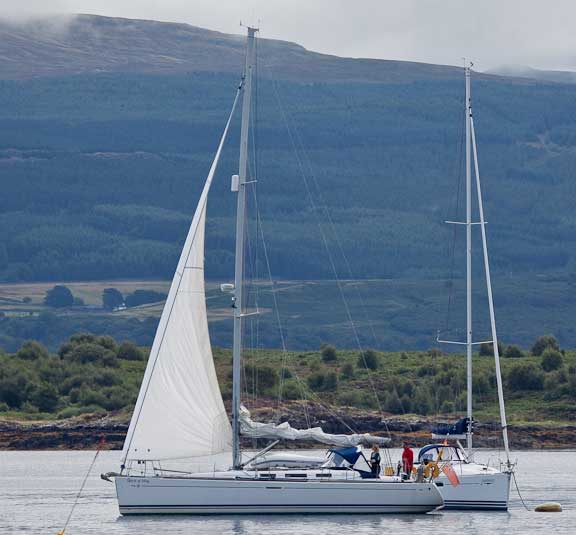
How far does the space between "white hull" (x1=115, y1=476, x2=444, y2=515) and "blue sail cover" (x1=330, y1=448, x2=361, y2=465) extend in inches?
25.9

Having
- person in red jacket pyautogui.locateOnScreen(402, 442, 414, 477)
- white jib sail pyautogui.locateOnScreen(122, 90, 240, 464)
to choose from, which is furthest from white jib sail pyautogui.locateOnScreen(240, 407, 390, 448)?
person in red jacket pyautogui.locateOnScreen(402, 442, 414, 477)

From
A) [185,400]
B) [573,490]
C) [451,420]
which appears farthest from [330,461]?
[451,420]

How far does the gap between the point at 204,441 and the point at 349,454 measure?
3854mm

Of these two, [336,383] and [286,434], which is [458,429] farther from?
[336,383]

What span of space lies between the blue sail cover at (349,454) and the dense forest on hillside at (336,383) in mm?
37617

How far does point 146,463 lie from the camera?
45.6m

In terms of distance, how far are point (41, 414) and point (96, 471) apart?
24.4m

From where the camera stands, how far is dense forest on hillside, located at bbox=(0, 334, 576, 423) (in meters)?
88.9

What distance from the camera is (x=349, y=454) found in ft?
146

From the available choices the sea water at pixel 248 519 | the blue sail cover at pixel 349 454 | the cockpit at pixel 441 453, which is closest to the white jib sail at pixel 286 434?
the blue sail cover at pixel 349 454

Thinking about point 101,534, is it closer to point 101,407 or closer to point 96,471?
point 96,471

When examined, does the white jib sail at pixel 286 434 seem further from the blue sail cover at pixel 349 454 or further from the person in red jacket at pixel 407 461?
the person in red jacket at pixel 407 461

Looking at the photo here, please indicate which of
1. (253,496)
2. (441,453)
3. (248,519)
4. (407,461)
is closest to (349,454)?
(407,461)

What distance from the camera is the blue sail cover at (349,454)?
146 feet
